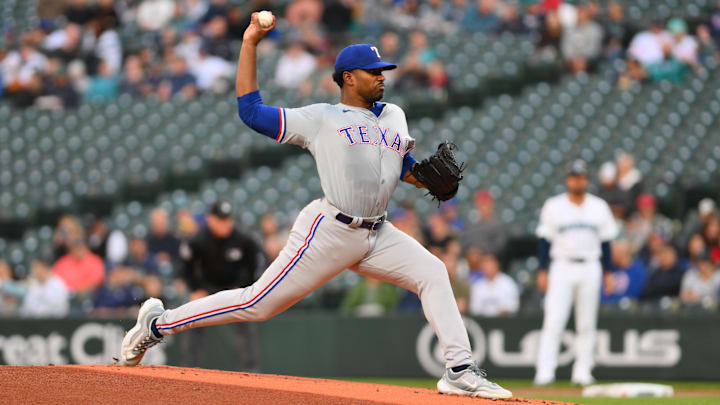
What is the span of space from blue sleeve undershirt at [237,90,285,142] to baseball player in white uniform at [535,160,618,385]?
14.0ft

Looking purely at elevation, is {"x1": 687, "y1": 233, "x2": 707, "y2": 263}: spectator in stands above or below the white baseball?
above

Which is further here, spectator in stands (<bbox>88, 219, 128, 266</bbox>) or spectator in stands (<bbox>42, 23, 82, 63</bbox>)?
spectator in stands (<bbox>42, 23, 82, 63</bbox>)

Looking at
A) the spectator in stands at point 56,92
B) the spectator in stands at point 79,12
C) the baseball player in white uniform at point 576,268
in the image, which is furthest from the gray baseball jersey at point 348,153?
the spectator in stands at point 79,12

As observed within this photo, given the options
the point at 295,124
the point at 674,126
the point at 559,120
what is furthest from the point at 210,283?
the point at 674,126

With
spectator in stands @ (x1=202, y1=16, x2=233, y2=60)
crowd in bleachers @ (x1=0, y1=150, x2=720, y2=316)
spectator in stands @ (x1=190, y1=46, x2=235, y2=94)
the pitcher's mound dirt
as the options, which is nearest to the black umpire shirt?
crowd in bleachers @ (x1=0, y1=150, x2=720, y2=316)

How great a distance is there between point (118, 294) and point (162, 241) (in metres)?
1.10

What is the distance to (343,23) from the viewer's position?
15383 millimetres

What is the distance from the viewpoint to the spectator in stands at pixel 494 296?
10.3 m

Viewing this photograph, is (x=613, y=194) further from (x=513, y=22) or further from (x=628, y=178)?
(x=513, y=22)

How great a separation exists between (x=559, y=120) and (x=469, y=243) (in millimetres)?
3206

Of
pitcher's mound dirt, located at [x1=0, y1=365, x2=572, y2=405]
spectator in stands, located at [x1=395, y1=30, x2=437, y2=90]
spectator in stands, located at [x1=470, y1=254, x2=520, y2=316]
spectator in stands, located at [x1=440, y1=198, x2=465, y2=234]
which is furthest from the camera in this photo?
spectator in stands, located at [x1=395, y1=30, x2=437, y2=90]

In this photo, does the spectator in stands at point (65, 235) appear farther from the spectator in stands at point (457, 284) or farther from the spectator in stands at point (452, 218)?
the spectator in stands at point (457, 284)

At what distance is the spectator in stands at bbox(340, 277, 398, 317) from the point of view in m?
10.7

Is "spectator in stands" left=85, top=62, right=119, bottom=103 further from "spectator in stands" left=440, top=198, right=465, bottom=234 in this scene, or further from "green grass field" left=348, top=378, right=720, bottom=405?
"green grass field" left=348, top=378, right=720, bottom=405
